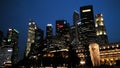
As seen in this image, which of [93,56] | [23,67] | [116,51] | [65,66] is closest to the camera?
[93,56]

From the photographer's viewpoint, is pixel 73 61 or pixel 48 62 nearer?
pixel 73 61

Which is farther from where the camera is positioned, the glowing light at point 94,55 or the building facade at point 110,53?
the building facade at point 110,53

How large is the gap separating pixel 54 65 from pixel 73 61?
8835mm

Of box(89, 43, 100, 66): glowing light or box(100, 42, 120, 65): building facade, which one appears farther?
box(100, 42, 120, 65): building facade

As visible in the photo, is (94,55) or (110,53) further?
(110,53)

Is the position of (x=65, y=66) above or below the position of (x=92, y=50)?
below

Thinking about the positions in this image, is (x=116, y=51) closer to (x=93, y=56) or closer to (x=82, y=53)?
(x=82, y=53)

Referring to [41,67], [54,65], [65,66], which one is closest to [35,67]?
[41,67]

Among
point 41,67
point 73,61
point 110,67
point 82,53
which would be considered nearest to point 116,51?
point 82,53

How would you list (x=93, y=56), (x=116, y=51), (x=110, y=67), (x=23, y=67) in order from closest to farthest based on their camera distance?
(x=110, y=67) → (x=93, y=56) → (x=23, y=67) → (x=116, y=51)

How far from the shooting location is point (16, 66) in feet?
275

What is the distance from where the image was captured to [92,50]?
60031 millimetres

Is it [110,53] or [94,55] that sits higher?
[94,55]

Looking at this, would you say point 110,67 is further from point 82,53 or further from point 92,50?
point 82,53
